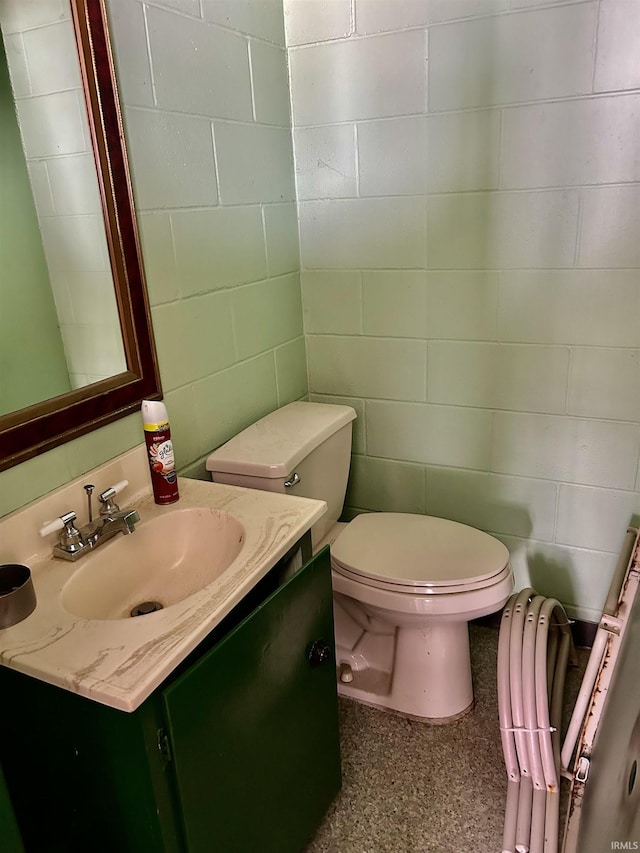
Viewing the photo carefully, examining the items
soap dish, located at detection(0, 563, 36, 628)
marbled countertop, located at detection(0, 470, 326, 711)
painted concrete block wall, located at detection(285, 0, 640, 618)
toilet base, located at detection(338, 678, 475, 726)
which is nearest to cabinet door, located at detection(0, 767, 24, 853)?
marbled countertop, located at detection(0, 470, 326, 711)

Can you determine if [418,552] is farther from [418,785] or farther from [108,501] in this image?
[108,501]

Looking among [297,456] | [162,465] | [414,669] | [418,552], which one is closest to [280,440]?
[297,456]

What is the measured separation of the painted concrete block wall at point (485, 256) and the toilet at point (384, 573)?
215 millimetres

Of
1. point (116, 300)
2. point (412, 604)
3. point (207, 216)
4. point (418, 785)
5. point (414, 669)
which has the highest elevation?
point (207, 216)

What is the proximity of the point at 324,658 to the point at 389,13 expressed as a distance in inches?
63.4

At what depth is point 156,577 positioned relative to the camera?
4.32 feet

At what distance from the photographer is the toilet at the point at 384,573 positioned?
5.19ft

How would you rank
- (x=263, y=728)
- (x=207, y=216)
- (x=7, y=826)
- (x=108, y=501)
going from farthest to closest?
(x=207, y=216) → (x=108, y=501) → (x=263, y=728) → (x=7, y=826)

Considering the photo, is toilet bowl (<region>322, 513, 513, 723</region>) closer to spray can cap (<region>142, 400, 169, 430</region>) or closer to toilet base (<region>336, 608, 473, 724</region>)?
toilet base (<region>336, 608, 473, 724</region>)

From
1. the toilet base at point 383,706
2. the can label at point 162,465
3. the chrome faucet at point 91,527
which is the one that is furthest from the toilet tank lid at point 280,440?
the toilet base at point 383,706

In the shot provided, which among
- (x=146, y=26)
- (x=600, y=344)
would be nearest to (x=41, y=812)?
(x=146, y=26)

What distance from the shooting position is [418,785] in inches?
62.2

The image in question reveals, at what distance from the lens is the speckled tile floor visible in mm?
1445

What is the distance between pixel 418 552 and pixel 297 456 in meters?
0.45
